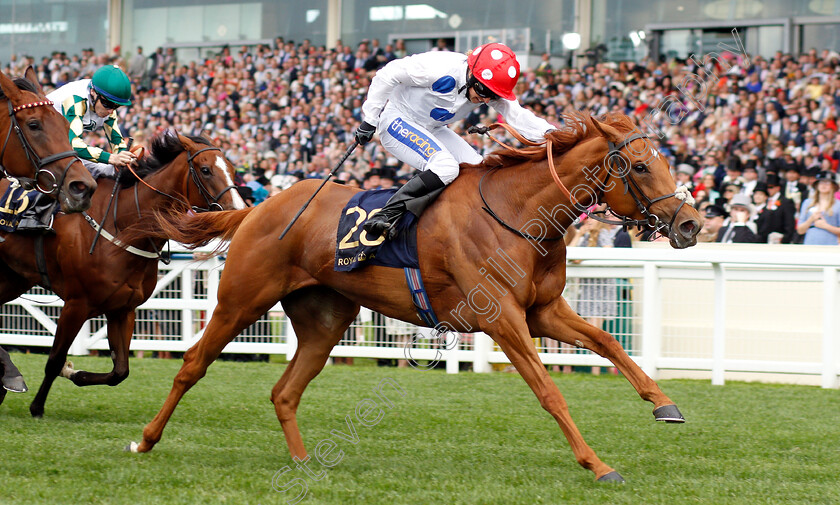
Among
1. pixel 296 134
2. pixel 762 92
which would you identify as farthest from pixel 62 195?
pixel 296 134

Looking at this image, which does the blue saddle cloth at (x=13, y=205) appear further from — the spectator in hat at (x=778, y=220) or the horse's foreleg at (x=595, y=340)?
the spectator in hat at (x=778, y=220)

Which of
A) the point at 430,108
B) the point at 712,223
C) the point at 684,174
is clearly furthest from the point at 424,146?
the point at 684,174

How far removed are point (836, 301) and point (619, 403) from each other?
1924 millimetres

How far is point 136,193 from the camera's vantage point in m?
5.70

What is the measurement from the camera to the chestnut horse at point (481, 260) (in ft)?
13.0

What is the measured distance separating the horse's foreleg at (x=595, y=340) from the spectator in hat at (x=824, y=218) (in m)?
5.08

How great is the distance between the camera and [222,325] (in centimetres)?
462

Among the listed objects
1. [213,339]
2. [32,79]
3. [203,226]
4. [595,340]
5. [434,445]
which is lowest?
[434,445]

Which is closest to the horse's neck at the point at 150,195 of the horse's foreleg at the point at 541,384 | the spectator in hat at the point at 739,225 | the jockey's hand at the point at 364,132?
the jockey's hand at the point at 364,132

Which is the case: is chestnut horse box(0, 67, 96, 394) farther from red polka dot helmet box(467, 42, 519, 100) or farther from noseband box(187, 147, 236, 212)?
red polka dot helmet box(467, 42, 519, 100)

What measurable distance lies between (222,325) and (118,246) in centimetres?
126

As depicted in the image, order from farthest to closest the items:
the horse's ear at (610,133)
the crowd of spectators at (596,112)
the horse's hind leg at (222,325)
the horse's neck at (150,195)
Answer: the crowd of spectators at (596,112) < the horse's neck at (150,195) < the horse's hind leg at (222,325) < the horse's ear at (610,133)

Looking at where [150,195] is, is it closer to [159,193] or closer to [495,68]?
[159,193]

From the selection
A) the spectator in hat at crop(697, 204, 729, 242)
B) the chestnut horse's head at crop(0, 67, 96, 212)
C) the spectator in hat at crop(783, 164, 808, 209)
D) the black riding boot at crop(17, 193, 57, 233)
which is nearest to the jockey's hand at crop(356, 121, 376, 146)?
the chestnut horse's head at crop(0, 67, 96, 212)
